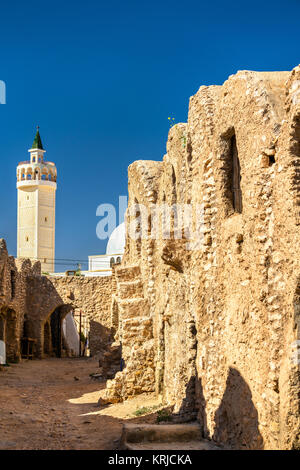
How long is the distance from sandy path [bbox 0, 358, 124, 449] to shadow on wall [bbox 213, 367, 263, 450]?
6.63ft

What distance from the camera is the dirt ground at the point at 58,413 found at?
9.23 metres

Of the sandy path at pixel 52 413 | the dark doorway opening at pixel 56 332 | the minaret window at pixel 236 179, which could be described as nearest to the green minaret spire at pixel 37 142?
the dark doorway opening at pixel 56 332

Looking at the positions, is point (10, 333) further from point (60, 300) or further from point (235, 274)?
point (235, 274)

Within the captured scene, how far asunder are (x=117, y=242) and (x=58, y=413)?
1197 inches

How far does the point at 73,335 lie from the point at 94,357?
22.3ft

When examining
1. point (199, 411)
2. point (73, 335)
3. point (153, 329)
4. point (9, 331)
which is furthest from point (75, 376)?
point (73, 335)

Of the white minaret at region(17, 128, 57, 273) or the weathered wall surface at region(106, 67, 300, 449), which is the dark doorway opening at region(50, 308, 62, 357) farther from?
the white minaret at region(17, 128, 57, 273)

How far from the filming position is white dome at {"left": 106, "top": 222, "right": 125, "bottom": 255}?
41656 millimetres

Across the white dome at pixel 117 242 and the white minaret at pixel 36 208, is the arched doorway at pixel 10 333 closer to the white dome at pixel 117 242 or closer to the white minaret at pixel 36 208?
the white dome at pixel 117 242

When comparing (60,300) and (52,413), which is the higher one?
(60,300)

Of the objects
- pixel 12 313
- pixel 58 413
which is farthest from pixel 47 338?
pixel 58 413

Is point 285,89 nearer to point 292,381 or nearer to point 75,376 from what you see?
point 292,381

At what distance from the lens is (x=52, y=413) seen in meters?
12.2
